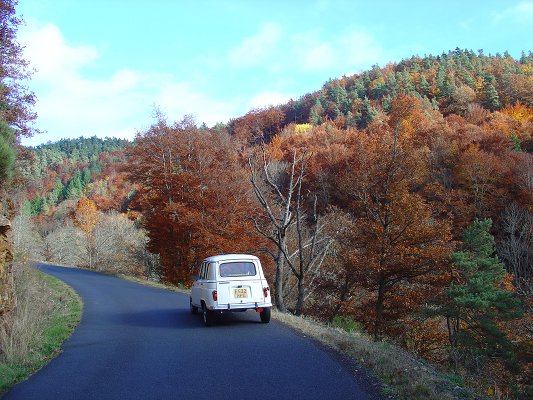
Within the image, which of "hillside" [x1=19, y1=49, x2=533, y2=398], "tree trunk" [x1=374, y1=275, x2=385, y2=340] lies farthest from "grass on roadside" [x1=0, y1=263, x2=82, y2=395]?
"tree trunk" [x1=374, y1=275, x2=385, y2=340]

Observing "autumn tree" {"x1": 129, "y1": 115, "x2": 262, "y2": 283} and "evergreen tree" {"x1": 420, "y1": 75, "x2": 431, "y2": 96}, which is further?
"evergreen tree" {"x1": 420, "y1": 75, "x2": 431, "y2": 96}

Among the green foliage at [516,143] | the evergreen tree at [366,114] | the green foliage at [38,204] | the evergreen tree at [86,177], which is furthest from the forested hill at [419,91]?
the green foliage at [38,204]

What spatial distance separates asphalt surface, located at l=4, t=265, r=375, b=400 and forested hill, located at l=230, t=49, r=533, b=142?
2013 inches

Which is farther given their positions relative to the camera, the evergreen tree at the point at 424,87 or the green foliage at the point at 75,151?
the green foliage at the point at 75,151

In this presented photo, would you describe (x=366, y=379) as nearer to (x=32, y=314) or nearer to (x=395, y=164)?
(x=32, y=314)

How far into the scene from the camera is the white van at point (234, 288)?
1195 centimetres

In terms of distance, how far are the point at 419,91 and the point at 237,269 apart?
95.4 meters

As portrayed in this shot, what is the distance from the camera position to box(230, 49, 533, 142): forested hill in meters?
81.6

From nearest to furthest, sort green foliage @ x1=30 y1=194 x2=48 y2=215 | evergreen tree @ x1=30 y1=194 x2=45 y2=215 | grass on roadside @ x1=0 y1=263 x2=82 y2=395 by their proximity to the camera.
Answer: grass on roadside @ x1=0 y1=263 x2=82 y2=395 → green foliage @ x1=30 y1=194 x2=48 y2=215 → evergreen tree @ x1=30 y1=194 x2=45 y2=215

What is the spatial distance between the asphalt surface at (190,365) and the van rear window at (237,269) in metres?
1.36

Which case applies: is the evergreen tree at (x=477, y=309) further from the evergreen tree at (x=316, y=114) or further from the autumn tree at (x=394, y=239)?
the evergreen tree at (x=316, y=114)

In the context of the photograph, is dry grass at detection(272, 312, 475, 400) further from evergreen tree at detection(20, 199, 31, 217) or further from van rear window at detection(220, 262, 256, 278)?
evergreen tree at detection(20, 199, 31, 217)

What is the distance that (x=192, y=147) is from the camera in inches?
1287

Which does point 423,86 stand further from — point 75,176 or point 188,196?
point 75,176
